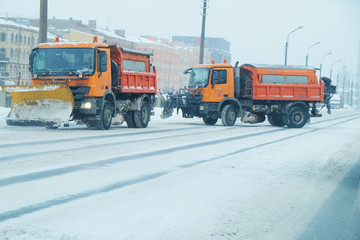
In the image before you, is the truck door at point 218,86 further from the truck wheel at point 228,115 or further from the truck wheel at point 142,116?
the truck wheel at point 142,116

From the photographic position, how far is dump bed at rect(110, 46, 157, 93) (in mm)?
22000

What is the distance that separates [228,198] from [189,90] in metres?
21.6

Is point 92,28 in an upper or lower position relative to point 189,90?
upper

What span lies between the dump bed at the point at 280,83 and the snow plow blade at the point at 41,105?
11329 mm

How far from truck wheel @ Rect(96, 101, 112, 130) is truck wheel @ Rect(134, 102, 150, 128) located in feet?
8.67

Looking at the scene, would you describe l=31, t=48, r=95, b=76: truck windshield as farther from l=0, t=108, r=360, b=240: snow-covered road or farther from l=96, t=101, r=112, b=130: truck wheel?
l=0, t=108, r=360, b=240: snow-covered road

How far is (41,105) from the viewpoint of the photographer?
64.0 ft

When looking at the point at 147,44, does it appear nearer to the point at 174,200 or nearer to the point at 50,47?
the point at 50,47

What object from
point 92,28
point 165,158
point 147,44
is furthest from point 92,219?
point 147,44

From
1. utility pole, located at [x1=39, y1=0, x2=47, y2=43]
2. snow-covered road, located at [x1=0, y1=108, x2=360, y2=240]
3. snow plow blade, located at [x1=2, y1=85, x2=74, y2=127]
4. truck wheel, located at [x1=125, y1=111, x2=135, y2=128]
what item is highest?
utility pole, located at [x1=39, y1=0, x2=47, y2=43]

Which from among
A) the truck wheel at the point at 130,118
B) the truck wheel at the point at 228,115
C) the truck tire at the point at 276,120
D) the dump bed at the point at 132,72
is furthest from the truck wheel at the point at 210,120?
the truck wheel at the point at 130,118

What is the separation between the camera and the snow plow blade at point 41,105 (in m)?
19.2

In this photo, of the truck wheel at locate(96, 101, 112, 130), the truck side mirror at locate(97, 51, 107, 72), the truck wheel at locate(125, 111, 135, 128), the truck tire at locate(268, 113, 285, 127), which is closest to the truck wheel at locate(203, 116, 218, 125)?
the truck tire at locate(268, 113, 285, 127)

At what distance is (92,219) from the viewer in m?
6.16
